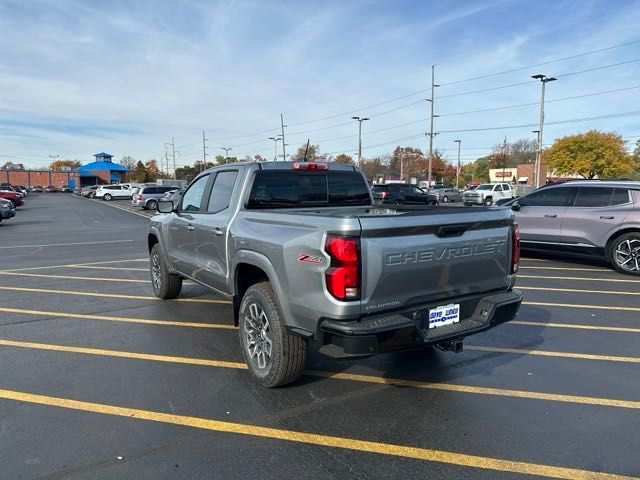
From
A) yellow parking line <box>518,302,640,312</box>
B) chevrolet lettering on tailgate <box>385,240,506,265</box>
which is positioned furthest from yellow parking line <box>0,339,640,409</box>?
yellow parking line <box>518,302,640,312</box>

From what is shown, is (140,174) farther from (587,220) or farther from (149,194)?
(587,220)

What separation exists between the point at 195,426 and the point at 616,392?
3421 mm

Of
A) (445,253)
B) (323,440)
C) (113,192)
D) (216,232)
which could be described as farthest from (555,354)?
(113,192)

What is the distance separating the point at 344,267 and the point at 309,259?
0.31m

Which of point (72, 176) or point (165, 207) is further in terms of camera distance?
point (72, 176)

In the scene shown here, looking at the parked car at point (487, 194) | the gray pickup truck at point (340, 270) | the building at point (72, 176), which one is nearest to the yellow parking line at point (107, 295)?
the gray pickup truck at point (340, 270)

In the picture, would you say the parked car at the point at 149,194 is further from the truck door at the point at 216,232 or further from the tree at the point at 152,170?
the tree at the point at 152,170

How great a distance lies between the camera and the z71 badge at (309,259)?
3180 millimetres

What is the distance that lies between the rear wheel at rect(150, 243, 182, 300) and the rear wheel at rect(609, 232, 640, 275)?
8130 millimetres

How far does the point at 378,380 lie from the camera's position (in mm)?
4148

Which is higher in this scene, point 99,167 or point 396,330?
point 99,167

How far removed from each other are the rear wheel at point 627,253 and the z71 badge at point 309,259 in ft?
26.8

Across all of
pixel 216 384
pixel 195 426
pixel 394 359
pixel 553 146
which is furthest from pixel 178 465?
pixel 553 146

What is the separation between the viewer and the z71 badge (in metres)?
3.18
